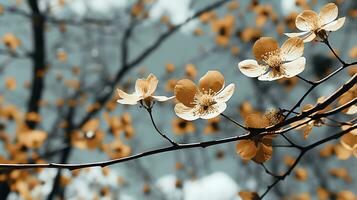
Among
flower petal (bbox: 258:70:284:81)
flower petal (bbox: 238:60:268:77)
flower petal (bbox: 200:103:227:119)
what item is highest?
flower petal (bbox: 238:60:268:77)

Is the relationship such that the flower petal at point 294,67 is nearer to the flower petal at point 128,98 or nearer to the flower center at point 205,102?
the flower center at point 205,102

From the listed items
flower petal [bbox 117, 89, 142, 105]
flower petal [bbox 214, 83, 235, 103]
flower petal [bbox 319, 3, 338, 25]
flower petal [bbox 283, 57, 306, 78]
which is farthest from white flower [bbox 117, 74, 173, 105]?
flower petal [bbox 319, 3, 338, 25]

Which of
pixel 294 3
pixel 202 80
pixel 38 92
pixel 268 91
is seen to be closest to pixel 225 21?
pixel 268 91

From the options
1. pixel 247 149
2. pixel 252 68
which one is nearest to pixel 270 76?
pixel 252 68

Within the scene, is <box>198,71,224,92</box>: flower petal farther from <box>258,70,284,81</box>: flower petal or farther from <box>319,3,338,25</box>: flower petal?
<box>319,3,338,25</box>: flower petal

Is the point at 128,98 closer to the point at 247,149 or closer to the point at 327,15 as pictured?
the point at 247,149
